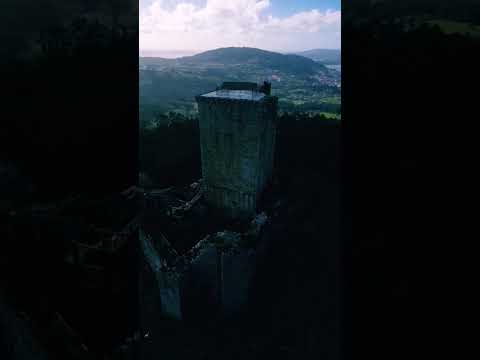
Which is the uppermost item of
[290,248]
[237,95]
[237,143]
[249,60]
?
[249,60]

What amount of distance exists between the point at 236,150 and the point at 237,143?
1.01ft

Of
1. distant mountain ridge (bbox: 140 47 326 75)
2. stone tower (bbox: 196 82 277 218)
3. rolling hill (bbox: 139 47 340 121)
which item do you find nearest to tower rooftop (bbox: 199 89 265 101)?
stone tower (bbox: 196 82 277 218)

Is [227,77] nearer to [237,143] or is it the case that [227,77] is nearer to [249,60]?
[249,60]

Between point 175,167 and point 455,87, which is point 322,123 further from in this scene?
point 455,87

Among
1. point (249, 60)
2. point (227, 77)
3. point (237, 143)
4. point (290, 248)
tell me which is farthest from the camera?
point (249, 60)

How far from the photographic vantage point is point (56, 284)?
10.4 ft

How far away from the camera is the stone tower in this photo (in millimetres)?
12484

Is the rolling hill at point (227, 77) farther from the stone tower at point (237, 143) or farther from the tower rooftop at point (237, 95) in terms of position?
the stone tower at point (237, 143)

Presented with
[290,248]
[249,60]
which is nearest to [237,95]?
[290,248]

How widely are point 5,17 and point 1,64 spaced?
344 millimetres

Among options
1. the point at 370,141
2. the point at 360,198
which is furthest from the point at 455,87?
the point at 360,198

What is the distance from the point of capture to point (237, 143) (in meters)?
13.0

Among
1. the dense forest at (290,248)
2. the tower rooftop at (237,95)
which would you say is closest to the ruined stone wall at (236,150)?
the tower rooftop at (237,95)

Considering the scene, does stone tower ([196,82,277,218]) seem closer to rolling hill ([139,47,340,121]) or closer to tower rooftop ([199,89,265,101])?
tower rooftop ([199,89,265,101])
